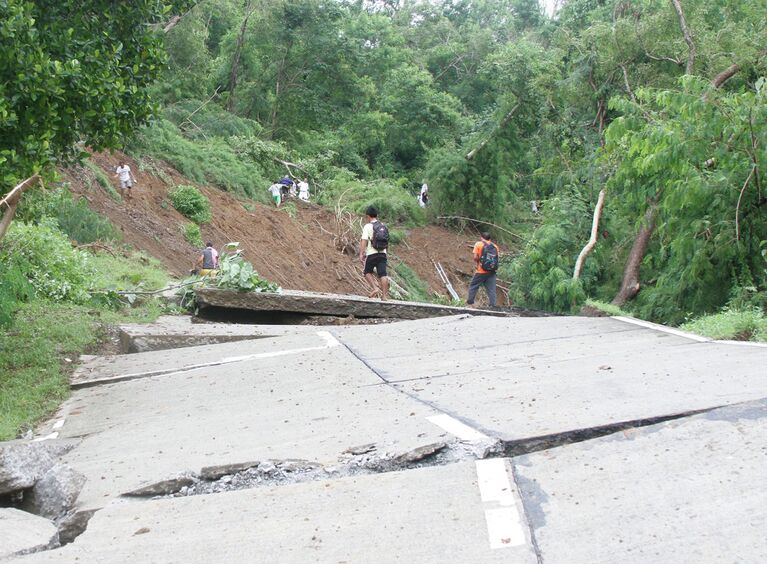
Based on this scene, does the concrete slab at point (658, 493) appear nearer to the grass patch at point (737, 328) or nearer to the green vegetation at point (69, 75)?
the grass patch at point (737, 328)

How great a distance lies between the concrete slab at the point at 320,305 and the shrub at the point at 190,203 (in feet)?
44.4

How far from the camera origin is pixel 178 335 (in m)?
9.88

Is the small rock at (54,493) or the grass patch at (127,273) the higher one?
the grass patch at (127,273)

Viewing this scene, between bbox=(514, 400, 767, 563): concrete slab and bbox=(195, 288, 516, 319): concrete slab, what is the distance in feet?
25.0

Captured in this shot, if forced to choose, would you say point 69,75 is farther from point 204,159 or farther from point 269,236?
point 204,159

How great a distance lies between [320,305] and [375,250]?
208 centimetres

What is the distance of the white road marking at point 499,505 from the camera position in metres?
3.17

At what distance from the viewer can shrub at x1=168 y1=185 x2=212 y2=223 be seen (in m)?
24.8

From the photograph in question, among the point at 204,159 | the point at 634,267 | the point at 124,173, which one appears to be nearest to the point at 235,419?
the point at 634,267

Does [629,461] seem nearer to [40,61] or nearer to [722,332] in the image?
[722,332]

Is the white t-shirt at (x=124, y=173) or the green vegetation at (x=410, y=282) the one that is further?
the green vegetation at (x=410, y=282)

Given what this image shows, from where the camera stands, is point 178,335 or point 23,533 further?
point 178,335

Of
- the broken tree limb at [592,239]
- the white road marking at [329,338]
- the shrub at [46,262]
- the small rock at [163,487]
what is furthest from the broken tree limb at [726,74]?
the small rock at [163,487]

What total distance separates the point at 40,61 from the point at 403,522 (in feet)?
18.2
